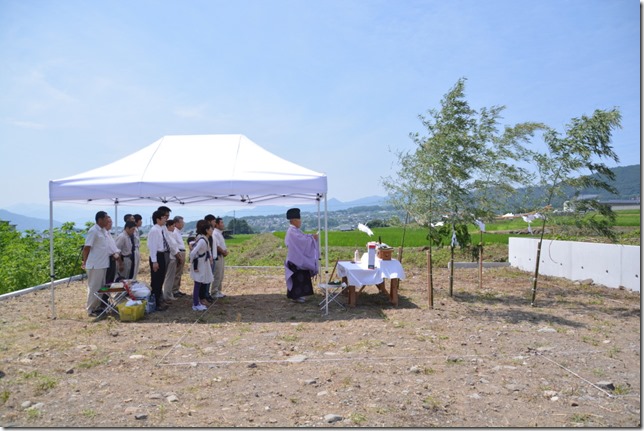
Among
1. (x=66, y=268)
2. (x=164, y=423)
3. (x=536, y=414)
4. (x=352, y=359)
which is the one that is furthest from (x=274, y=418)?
(x=66, y=268)

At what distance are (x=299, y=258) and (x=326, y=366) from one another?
3.85 meters

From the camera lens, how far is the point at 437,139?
27.9 ft

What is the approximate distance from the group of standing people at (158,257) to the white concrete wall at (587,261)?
8.37 meters

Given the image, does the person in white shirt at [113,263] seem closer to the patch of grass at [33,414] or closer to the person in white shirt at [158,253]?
the person in white shirt at [158,253]

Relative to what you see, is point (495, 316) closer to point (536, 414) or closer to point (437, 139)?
point (437, 139)

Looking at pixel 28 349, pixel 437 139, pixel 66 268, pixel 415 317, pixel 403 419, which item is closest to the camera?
pixel 403 419

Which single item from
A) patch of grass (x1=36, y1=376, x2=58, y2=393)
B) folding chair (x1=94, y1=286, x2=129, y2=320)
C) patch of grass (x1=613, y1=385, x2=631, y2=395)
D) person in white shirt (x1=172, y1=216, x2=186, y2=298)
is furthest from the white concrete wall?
patch of grass (x1=36, y1=376, x2=58, y2=393)

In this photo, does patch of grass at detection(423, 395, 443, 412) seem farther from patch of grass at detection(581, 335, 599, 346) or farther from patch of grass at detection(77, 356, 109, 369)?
patch of grass at detection(77, 356, 109, 369)

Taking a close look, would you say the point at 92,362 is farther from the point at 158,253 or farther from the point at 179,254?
the point at 179,254

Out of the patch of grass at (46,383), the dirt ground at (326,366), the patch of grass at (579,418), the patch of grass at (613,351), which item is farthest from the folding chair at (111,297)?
the patch of grass at (613,351)

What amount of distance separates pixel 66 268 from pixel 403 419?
11.2 metres

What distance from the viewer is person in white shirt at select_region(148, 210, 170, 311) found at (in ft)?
26.0

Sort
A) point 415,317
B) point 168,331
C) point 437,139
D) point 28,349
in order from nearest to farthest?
1. point 28,349
2. point 168,331
3. point 415,317
4. point 437,139

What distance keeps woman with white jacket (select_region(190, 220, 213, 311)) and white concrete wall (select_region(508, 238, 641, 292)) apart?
8.47 m
